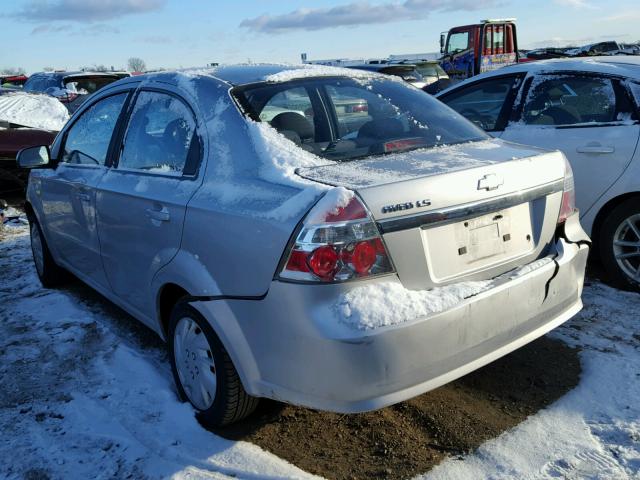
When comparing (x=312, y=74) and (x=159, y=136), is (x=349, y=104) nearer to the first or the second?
(x=312, y=74)

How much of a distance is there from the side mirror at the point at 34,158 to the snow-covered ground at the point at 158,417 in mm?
1140

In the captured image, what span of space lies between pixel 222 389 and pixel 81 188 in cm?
184

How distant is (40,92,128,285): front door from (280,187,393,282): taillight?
1917 millimetres

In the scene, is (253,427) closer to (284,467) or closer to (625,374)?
(284,467)

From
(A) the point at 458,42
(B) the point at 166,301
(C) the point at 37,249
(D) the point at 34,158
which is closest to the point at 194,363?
(B) the point at 166,301

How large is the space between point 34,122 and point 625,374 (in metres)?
8.41

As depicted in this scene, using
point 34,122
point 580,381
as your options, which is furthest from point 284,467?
point 34,122

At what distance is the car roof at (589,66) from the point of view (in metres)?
4.26

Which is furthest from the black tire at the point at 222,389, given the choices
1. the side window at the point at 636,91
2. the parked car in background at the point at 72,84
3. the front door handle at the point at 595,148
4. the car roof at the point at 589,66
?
the parked car in background at the point at 72,84

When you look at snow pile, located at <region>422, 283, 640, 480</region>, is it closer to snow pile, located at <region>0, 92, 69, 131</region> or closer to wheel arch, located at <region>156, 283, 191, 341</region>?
wheel arch, located at <region>156, 283, 191, 341</region>

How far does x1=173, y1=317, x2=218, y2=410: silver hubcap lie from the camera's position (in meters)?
2.74

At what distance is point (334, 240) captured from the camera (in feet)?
7.10

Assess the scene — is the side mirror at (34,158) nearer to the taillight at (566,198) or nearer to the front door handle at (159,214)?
the front door handle at (159,214)

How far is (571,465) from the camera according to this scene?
2410mm
